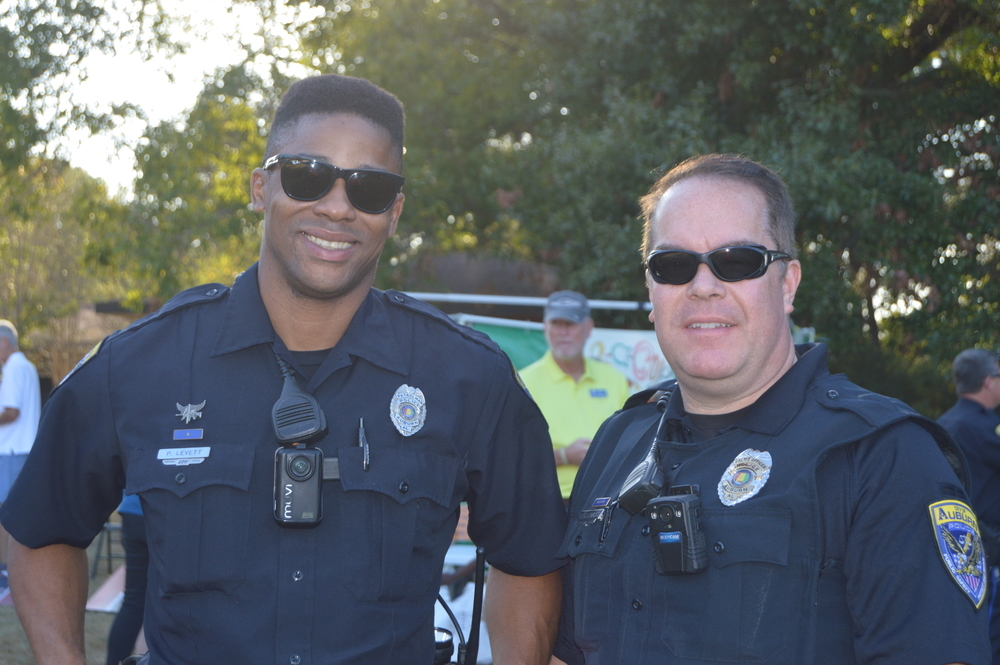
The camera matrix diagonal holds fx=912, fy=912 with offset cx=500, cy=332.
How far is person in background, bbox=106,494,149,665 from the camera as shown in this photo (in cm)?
472

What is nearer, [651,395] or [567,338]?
[651,395]

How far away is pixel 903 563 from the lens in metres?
1.69

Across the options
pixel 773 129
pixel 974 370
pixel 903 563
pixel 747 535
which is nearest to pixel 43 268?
pixel 773 129

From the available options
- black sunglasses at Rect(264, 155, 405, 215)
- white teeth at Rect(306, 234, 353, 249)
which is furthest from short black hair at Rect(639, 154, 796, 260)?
white teeth at Rect(306, 234, 353, 249)

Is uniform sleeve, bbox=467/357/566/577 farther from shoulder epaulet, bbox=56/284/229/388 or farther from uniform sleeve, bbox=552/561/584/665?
shoulder epaulet, bbox=56/284/229/388

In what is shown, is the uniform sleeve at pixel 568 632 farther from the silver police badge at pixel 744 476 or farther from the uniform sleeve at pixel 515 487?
the silver police badge at pixel 744 476

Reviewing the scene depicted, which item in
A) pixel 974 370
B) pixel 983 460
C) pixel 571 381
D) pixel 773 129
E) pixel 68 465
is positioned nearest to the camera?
pixel 68 465

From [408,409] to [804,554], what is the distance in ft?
3.31

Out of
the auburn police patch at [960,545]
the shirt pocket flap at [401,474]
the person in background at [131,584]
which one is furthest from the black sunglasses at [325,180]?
the person in background at [131,584]

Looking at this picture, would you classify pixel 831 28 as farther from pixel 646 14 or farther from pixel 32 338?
pixel 32 338

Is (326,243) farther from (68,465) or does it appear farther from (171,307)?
(68,465)

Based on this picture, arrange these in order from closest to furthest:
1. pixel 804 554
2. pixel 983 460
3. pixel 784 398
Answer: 1. pixel 804 554
2. pixel 784 398
3. pixel 983 460

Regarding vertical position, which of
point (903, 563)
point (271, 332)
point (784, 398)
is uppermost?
point (271, 332)

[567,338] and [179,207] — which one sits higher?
[179,207]
